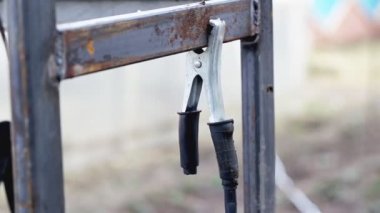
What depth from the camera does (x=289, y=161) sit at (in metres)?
5.51

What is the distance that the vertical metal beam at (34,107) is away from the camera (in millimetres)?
817

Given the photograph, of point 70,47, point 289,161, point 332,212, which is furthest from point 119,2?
point 289,161

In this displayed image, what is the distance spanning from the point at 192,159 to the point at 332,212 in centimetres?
354

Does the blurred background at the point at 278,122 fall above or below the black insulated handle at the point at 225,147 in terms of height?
above

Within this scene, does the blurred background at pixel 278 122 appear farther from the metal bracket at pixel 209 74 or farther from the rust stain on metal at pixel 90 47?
the rust stain on metal at pixel 90 47

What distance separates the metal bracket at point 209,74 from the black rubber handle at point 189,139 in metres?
0.01

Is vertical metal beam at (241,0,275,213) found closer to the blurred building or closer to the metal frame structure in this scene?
the metal frame structure

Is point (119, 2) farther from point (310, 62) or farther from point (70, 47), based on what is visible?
point (310, 62)

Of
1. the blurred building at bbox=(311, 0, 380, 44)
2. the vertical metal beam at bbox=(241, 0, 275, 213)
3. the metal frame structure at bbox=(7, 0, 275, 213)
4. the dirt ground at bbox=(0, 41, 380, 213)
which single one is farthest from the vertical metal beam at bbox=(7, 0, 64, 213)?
the blurred building at bbox=(311, 0, 380, 44)

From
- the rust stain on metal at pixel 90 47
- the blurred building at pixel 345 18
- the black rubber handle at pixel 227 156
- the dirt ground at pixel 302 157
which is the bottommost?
the black rubber handle at pixel 227 156

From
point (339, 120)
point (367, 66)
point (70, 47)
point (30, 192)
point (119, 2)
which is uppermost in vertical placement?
point (367, 66)

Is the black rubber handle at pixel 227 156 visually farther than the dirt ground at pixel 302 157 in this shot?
No

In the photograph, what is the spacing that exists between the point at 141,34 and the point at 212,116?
6.6 inches

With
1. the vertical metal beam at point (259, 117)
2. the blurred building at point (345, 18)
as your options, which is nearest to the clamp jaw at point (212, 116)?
the vertical metal beam at point (259, 117)
